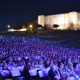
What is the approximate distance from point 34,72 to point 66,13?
48928 millimetres

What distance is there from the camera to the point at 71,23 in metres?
51.1

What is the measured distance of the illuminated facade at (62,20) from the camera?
167 ft

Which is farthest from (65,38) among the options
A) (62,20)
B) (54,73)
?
(62,20)

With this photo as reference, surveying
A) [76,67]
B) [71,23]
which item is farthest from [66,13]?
[76,67]

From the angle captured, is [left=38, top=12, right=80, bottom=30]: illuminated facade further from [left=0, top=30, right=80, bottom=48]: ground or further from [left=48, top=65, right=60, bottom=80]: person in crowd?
[left=48, top=65, right=60, bottom=80]: person in crowd

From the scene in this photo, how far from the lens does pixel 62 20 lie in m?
55.0

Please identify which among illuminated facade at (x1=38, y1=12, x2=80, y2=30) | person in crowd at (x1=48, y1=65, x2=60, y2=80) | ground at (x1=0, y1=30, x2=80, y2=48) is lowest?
ground at (x1=0, y1=30, x2=80, y2=48)

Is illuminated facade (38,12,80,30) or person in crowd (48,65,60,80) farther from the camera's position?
illuminated facade (38,12,80,30)

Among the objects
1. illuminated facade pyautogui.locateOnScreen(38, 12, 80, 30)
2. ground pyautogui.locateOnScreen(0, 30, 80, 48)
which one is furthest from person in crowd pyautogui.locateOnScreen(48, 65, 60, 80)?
illuminated facade pyautogui.locateOnScreen(38, 12, 80, 30)

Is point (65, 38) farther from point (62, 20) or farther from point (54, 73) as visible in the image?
point (62, 20)

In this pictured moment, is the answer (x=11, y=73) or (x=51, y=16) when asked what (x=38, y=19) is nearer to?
(x=51, y=16)

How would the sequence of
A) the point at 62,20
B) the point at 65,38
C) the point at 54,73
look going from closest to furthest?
1. the point at 54,73
2. the point at 65,38
3. the point at 62,20

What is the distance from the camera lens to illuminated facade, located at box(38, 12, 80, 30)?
2002 inches

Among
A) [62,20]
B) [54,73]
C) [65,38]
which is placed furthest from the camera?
[62,20]
